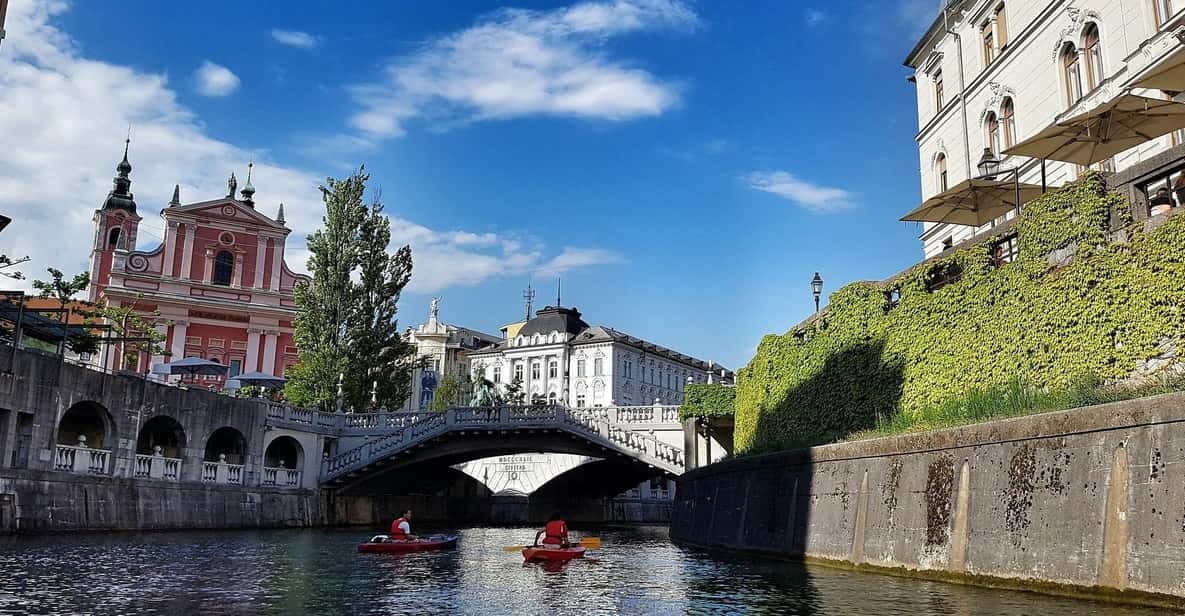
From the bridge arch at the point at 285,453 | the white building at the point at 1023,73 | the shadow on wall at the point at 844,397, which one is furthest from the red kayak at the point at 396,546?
the bridge arch at the point at 285,453

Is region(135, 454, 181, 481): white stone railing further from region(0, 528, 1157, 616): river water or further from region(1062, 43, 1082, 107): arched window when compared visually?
region(1062, 43, 1082, 107): arched window

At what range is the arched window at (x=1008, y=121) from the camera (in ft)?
109

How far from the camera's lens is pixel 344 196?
5344 cm

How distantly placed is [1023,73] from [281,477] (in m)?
35.8

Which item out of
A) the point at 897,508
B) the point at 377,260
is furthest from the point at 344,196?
the point at 897,508

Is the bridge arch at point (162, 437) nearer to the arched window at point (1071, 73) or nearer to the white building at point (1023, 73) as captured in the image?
the white building at point (1023, 73)

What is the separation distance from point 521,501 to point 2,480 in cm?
3653

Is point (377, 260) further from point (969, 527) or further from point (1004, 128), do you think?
point (969, 527)

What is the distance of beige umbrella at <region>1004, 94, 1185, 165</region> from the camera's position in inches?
758

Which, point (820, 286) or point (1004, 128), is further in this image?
point (1004, 128)

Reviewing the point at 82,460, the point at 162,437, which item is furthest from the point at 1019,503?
the point at 162,437

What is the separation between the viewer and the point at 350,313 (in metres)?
51.2

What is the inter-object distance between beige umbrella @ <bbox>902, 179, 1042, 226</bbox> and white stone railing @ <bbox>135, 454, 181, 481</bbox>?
2810 cm

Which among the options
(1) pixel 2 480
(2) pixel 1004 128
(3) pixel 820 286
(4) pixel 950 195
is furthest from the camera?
(2) pixel 1004 128
